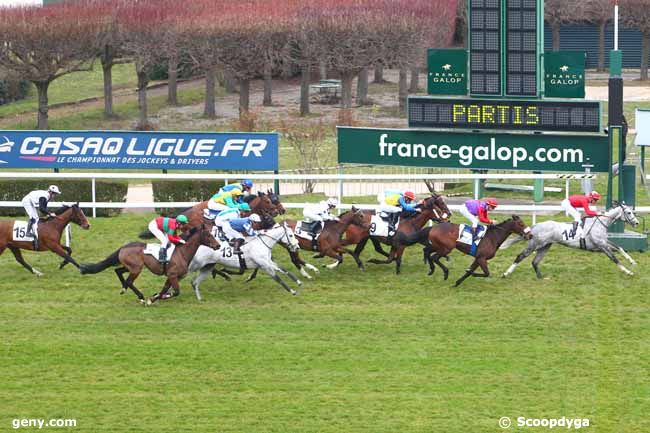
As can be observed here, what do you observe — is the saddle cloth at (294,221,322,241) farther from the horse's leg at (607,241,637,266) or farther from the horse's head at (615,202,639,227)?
the horse's head at (615,202,639,227)

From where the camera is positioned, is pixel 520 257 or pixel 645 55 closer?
pixel 520 257

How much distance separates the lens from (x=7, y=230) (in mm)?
16062

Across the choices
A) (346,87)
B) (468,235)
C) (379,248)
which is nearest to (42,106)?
(346,87)

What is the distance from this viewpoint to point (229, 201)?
16.3m

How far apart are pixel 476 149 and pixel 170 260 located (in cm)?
545

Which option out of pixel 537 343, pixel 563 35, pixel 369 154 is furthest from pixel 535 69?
pixel 563 35

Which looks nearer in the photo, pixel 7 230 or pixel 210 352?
pixel 210 352

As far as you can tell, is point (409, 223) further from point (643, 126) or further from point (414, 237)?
point (643, 126)

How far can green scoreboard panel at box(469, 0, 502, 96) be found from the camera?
61.0 ft

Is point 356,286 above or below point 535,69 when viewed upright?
below

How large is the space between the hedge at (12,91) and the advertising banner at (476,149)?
2116 cm

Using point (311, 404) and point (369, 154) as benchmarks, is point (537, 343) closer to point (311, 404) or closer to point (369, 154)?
point (311, 404)

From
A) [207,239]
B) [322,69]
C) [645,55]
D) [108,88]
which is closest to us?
[207,239]

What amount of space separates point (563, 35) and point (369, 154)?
31005 millimetres
